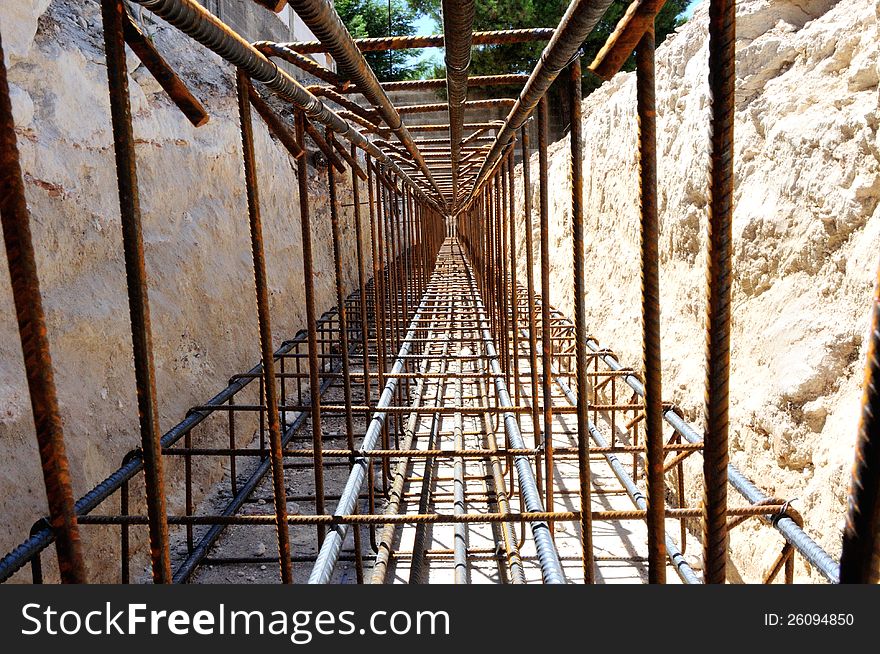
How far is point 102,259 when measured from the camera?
565 cm

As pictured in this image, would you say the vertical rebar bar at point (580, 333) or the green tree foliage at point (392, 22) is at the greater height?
the green tree foliage at point (392, 22)

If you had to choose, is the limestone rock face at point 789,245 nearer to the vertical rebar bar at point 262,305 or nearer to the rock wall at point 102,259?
the vertical rebar bar at point 262,305

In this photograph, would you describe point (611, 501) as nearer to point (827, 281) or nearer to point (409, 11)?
point (827, 281)

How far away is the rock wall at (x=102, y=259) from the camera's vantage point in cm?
463

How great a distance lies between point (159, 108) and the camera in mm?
7289

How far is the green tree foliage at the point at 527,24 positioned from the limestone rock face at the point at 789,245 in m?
19.2

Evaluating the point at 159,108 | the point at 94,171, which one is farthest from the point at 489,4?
the point at 94,171

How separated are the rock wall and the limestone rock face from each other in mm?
4511

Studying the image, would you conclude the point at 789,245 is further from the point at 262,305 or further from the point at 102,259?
the point at 102,259

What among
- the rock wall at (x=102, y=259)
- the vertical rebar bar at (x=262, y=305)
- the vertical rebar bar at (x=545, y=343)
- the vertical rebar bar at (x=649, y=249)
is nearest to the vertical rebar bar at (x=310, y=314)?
the vertical rebar bar at (x=262, y=305)

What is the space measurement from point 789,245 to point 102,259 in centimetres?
548

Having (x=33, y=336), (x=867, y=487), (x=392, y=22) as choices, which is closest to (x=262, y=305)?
(x=33, y=336)

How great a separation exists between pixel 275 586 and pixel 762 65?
5.89 metres

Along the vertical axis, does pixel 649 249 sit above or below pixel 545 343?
above
